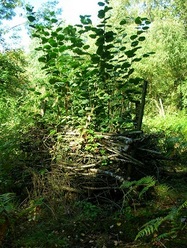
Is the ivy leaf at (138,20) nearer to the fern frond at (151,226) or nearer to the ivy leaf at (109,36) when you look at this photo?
the ivy leaf at (109,36)

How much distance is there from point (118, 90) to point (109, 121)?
17.7 inches

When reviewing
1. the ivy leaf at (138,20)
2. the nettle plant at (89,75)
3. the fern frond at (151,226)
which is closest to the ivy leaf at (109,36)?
the nettle plant at (89,75)

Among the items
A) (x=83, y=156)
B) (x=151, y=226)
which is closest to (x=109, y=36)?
(x=83, y=156)

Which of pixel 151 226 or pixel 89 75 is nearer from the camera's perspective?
pixel 151 226

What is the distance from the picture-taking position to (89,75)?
3.59m

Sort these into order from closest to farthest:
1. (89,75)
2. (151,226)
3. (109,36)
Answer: (151,226)
(109,36)
(89,75)

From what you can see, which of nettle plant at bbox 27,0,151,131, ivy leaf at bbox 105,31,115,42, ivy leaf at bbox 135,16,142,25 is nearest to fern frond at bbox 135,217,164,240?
nettle plant at bbox 27,0,151,131

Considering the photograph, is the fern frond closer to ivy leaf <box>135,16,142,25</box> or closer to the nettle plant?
the nettle plant

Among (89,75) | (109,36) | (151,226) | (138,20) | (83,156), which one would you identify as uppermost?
(138,20)

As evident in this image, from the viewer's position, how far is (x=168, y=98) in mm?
16750

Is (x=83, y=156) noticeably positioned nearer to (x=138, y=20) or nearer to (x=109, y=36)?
(x=109, y=36)

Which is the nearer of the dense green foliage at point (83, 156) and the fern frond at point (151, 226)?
the fern frond at point (151, 226)

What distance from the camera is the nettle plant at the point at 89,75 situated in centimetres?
352

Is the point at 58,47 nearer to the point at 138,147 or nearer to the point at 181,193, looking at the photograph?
the point at 138,147
